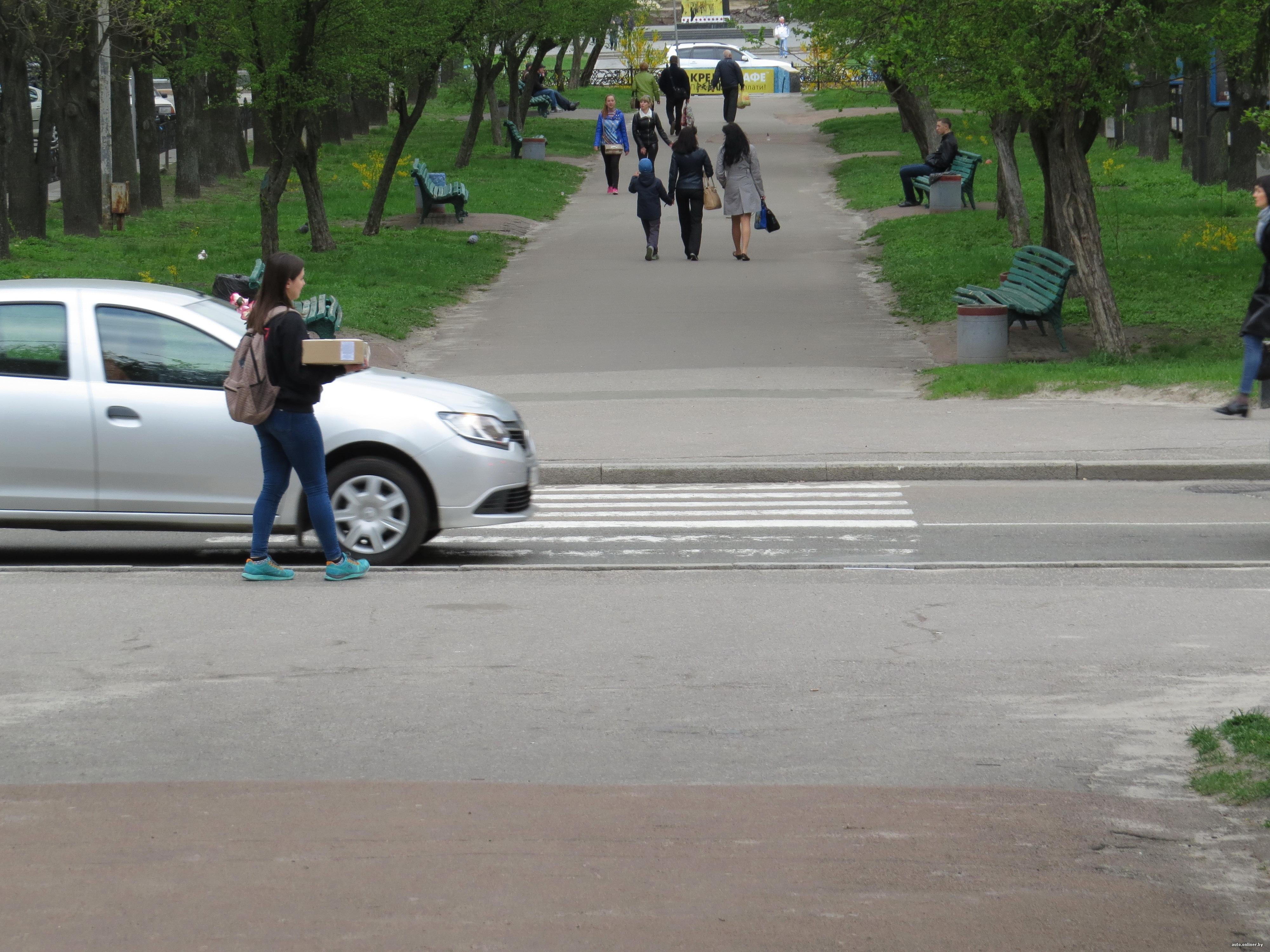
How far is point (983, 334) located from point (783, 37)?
66.7m

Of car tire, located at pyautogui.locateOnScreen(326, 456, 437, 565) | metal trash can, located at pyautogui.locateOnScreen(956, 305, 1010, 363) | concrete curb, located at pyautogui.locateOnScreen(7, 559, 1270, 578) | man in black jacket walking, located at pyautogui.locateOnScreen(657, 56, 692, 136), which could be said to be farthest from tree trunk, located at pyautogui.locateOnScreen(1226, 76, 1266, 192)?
car tire, located at pyautogui.locateOnScreen(326, 456, 437, 565)

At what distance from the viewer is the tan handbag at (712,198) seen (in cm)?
2406

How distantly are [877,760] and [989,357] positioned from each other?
40.3ft

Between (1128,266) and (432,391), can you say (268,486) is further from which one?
(1128,266)

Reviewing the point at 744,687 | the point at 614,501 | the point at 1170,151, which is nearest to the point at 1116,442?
the point at 614,501

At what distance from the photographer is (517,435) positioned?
9781 millimetres

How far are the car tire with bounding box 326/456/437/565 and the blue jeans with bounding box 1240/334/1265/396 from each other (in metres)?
5.31

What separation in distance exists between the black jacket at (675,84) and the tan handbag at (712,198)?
17561 mm

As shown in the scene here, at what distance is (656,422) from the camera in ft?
49.3

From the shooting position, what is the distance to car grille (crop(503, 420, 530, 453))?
9719mm

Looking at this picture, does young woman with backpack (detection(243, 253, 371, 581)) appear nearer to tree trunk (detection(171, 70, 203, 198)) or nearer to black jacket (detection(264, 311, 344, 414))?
black jacket (detection(264, 311, 344, 414))

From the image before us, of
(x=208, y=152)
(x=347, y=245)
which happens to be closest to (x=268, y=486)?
(x=347, y=245)

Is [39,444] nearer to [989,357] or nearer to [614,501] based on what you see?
[614,501]

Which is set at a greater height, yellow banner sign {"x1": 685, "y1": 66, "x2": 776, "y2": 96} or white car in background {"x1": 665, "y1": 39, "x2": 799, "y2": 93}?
white car in background {"x1": 665, "y1": 39, "x2": 799, "y2": 93}
